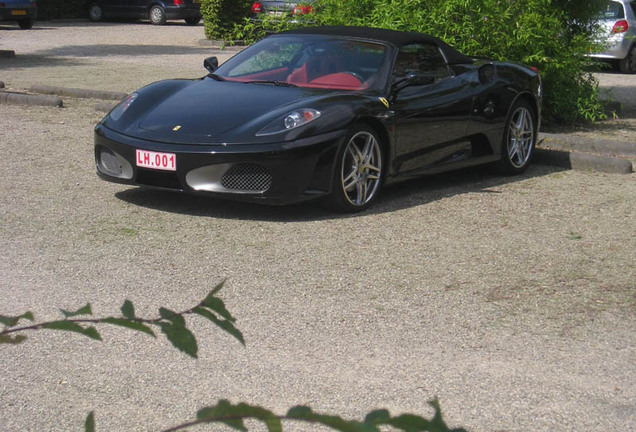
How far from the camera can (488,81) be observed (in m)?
7.95

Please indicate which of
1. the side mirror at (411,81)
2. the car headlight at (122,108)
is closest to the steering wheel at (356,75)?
the side mirror at (411,81)

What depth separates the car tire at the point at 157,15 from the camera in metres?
30.0

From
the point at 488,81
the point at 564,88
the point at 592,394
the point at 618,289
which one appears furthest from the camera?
the point at 564,88

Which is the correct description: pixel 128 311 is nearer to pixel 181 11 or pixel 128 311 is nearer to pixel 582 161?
pixel 582 161

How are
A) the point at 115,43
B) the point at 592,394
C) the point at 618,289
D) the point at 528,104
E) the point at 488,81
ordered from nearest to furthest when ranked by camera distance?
the point at 592,394 → the point at 618,289 → the point at 488,81 → the point at 528,104 → the point at 115,43

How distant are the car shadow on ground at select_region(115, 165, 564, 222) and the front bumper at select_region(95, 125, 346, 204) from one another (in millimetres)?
260

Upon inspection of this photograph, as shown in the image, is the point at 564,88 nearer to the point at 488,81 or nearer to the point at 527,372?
the point at 488,81

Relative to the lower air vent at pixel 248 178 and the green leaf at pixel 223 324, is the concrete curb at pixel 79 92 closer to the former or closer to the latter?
the lower air vent at pixel 248 178

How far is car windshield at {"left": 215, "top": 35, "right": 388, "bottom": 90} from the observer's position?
707 cm

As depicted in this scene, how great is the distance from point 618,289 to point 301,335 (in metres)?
1.89

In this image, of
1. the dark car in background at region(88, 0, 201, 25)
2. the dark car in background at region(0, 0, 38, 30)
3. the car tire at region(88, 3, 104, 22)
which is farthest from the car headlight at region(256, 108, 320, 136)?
the car tire at region(88, 3, 104, 22)

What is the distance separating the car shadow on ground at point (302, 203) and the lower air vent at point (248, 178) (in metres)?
0.30

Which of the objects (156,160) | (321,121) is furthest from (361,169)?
(156,160)

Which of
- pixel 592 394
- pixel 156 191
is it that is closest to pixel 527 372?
pixel 592 394
